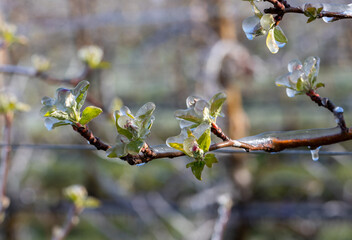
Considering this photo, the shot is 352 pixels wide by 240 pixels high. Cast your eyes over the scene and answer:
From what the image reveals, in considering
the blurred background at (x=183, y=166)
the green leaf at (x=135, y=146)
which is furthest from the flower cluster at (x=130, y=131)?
the blurred background at (x=183, y=166)

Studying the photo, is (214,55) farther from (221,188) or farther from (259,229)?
(259,229)

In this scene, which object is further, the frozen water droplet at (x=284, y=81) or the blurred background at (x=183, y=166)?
the blurred background at (x=183, y=166)

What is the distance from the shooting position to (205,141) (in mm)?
275

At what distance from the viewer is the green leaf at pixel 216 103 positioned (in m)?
0.28

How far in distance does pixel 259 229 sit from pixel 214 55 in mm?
1434

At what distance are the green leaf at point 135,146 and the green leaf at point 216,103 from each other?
61 mm

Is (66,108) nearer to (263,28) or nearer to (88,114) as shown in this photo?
(88,114)

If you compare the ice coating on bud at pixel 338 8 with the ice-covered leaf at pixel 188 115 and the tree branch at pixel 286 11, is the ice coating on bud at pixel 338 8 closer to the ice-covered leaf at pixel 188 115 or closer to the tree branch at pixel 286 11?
the tree branch at pixel 286 11

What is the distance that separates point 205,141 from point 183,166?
5.04 ft

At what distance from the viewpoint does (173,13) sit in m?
1.62

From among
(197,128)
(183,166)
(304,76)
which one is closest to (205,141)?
(197,128)

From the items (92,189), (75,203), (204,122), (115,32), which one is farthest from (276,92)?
(204,122)

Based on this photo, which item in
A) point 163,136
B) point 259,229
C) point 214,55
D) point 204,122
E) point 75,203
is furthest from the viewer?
point 163,136

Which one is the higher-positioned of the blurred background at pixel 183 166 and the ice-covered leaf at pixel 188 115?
the ice-covered leaf at pixel 188 115
